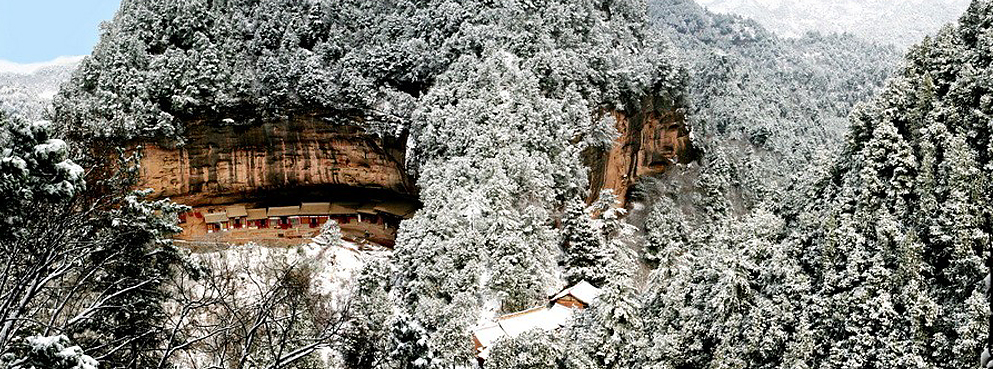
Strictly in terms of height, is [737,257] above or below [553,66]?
below

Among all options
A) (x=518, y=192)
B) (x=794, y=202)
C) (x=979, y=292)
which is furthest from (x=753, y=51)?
(x=979, y=292)

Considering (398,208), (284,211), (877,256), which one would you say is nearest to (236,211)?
(284,211)

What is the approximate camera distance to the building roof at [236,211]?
41281mm

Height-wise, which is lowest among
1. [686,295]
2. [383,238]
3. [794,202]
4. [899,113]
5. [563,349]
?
[383,238]

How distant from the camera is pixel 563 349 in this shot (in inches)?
802

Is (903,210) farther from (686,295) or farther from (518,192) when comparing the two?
(518,192)

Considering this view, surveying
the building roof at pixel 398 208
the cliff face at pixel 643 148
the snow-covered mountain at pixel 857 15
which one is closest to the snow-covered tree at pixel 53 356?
the building roof at pixel 398 208

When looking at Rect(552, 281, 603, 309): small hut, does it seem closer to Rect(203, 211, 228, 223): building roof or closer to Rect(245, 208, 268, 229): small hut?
Rect(245, 208, 268, 229): small hut

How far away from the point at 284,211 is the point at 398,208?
5.79 m

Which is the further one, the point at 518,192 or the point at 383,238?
the point at 383,238

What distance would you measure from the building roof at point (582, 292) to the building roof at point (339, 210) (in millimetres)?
16585

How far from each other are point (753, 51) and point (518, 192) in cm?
6210

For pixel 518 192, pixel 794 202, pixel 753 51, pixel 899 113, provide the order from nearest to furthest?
pixel 899 113, pixel 794 202, pixel 518 192, pixel 753 51

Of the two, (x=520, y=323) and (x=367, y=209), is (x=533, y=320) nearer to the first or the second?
(x=520, y=323)
